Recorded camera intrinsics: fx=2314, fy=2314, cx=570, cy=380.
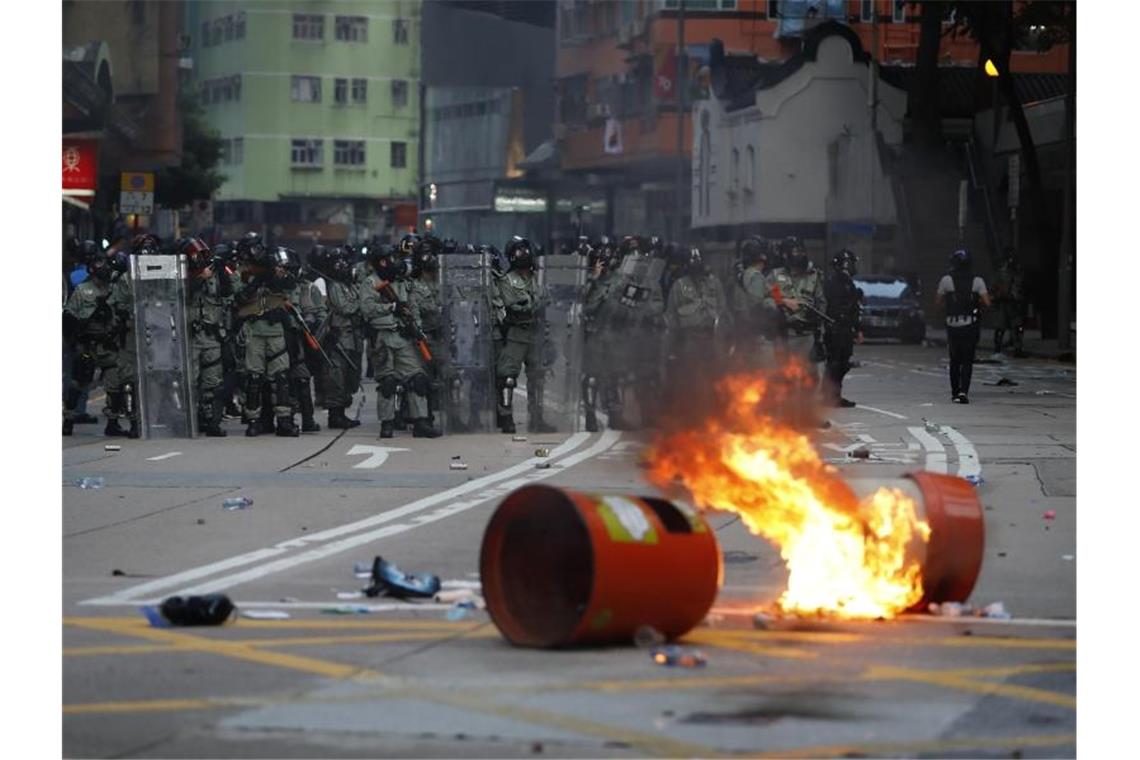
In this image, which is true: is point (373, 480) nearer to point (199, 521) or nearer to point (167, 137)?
point (199, 521)

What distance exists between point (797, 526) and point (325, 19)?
93327 millimetres

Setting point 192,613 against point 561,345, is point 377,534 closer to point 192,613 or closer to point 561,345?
point 192,613

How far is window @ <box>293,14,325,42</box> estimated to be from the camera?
327 feet

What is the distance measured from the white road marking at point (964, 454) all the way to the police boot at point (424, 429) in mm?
5113

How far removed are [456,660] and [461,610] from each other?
140 cm

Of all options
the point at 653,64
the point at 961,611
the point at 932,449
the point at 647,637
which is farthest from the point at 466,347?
the point at 653,64

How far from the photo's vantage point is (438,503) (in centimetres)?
1689

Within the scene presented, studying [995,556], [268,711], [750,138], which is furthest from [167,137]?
[268,711]

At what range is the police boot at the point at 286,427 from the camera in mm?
23297

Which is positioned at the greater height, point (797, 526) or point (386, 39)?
point (386, 39)

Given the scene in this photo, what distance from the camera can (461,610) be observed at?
1137 centimetres

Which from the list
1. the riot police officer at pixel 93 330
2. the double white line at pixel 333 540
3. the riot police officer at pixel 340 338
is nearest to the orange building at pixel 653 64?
the riot police officer at pixel 340 338

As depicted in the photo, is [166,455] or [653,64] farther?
[653,64]

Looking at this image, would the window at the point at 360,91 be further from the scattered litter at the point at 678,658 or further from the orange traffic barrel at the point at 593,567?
the scattered litter at the point at 678,658
